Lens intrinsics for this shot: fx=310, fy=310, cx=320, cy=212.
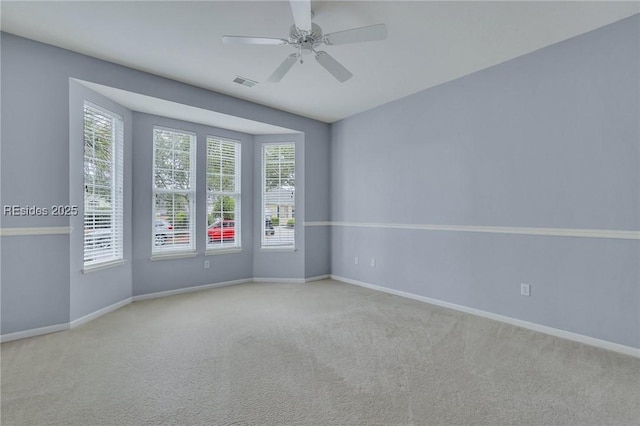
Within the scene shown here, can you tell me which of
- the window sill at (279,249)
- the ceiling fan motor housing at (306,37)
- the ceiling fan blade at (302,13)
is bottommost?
the window sill at (279,249)

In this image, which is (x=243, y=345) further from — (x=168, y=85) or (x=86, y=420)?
(x=168, y=85)

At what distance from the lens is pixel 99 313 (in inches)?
142

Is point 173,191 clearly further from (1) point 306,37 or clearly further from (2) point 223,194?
Answer: (1) point 306,37

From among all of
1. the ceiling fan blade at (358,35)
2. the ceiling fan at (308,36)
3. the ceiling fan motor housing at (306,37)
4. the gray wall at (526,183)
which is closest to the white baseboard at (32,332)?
the ceiling fan at (308,36)

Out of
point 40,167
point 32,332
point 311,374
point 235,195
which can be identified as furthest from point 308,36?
point 32,332

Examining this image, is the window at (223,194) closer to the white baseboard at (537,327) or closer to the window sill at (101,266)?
the window sill at (101,266)

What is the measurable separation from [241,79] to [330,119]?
2.00m

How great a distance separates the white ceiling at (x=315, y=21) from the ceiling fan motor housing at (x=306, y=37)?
0.22m

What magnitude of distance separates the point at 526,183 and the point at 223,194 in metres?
4.17

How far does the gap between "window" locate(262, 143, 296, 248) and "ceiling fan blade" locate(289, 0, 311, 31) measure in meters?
3.14

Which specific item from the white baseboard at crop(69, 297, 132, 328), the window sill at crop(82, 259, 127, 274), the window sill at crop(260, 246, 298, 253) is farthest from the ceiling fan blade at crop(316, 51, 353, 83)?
the white baseboard at crop(69, 297, 132, 328)

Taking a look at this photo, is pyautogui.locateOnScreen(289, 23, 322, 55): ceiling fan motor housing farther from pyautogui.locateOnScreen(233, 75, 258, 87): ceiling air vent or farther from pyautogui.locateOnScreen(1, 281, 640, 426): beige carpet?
pyautogui.locateOnScreen(1, 281, 640, 426): beige carpet

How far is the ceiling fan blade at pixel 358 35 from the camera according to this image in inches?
87.4

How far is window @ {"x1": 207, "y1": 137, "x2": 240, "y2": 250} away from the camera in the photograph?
16.3ft
